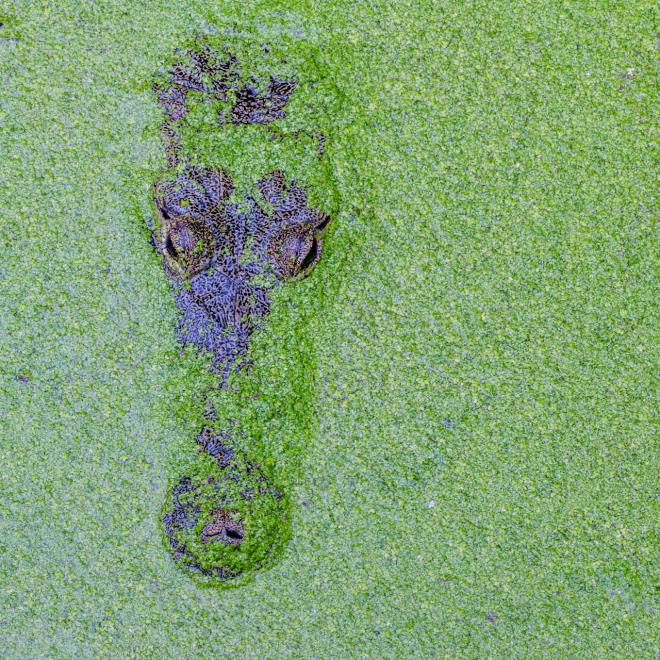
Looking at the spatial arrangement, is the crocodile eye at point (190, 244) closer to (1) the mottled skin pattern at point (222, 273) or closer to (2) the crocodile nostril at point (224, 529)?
(1) the mottled skin pattern at point (222, 273)

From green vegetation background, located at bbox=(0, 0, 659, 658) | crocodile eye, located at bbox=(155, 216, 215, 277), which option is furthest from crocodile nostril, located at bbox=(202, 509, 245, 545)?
crocodile eye, located at bbox=(155, 216, 215, 277)

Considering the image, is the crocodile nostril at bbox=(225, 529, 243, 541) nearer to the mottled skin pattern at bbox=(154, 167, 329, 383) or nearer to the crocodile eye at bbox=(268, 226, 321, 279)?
the mottled skin pattern at bbox=(154, 167, 329, 383)

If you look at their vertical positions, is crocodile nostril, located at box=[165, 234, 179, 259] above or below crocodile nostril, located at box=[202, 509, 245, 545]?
above

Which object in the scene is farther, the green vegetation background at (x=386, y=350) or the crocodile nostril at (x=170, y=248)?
the green vegetation background at (x=386, y=350)

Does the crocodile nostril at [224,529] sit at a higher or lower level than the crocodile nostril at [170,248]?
lower

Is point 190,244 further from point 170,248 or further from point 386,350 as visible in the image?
point 386,350

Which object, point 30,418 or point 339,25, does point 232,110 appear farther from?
point 30,418

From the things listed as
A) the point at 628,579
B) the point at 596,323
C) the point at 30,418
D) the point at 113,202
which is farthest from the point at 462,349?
the point at 30,418

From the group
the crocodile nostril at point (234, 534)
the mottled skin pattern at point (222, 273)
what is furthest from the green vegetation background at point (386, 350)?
the crocodile nostril at point (234, 534)
